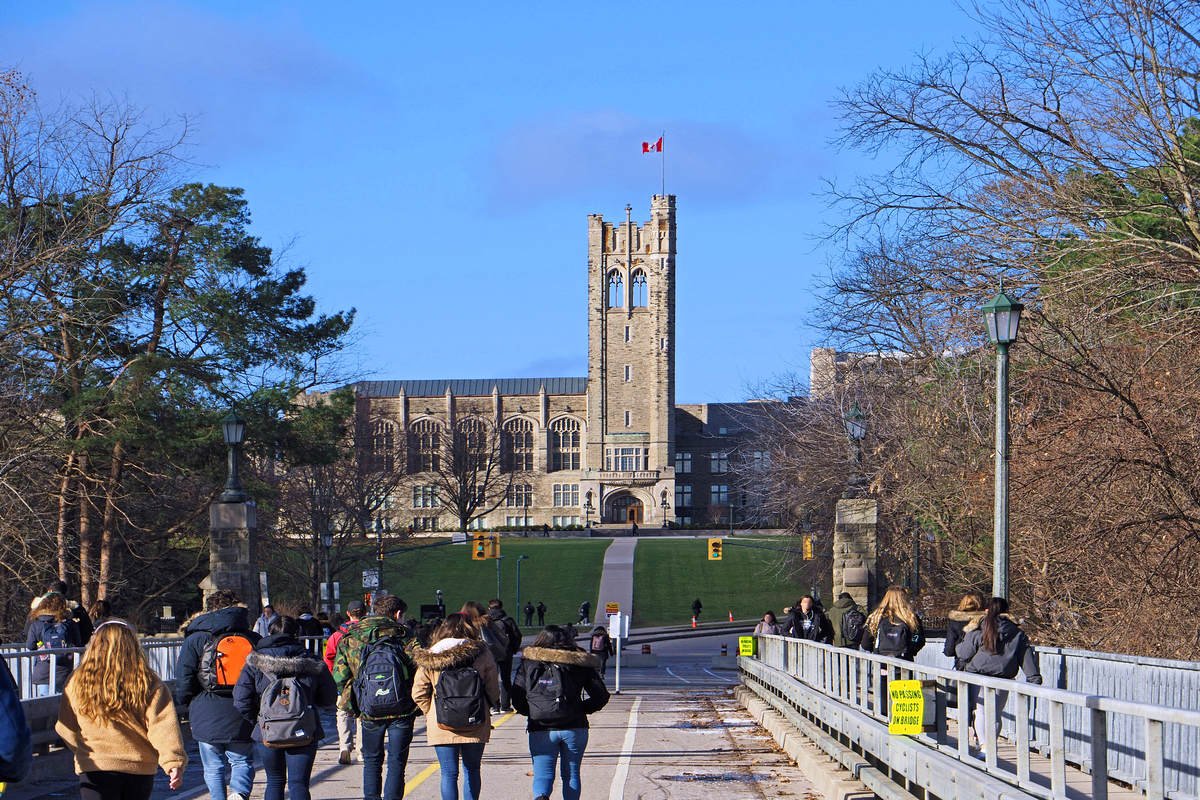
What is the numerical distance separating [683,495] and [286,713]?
5824 inches

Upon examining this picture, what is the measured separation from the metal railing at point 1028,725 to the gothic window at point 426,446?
98390 millimetres

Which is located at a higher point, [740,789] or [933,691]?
[933,691]

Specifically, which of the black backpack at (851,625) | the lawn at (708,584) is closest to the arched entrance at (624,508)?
the lawn at (708,584)

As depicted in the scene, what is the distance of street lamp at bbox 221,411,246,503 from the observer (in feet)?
89.4

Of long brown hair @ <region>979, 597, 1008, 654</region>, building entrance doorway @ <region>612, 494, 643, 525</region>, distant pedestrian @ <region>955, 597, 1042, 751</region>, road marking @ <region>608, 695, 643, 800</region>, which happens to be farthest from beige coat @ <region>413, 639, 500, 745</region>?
building entrance doorway @ <region>612, 494, 643, 525</region>

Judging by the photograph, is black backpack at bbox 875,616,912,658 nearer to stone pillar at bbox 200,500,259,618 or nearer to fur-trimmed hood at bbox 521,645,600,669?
fur-trimmed hood at bbox 521,645,600,669

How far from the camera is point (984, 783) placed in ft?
26.9

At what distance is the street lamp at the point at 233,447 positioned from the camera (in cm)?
2723

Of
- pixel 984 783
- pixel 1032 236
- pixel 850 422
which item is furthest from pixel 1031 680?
pixel 850 422

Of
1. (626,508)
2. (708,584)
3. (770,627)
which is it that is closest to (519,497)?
(626,508)

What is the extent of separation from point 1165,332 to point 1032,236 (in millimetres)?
2088

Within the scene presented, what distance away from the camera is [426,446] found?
464ft

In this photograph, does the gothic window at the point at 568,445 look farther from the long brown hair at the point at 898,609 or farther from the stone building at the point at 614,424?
the long brown hair at the point at 898,609

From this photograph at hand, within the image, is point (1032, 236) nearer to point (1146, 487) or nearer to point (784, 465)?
point (1146, 487)
